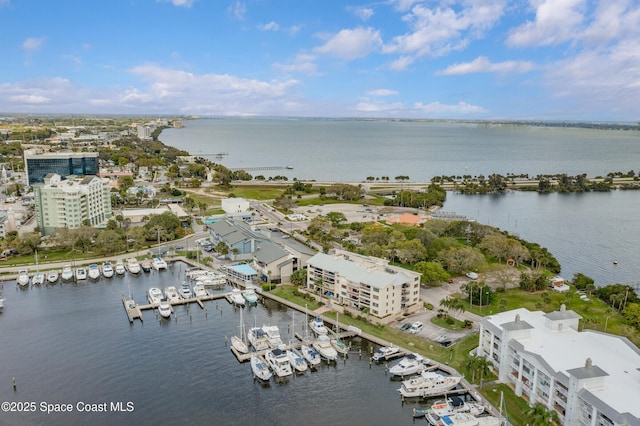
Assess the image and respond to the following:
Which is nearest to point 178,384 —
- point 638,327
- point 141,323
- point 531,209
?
point 141,323

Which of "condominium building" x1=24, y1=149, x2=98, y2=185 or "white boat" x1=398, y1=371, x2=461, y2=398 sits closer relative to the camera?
"white boat" x1=398, y1=371, x2=461, y2=398

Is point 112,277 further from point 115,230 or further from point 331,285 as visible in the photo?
point 331,285

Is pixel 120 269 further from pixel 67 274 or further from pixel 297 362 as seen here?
pixel 297 362

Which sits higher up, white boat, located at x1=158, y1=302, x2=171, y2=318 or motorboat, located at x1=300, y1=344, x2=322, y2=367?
white boat, located at x1=158, y1=302, x2=171, y2=318

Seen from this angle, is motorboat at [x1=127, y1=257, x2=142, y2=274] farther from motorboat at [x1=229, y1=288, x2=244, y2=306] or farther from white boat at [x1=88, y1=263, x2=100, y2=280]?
motorboat at [x1=229, y1=288, x2=244, y2=306]

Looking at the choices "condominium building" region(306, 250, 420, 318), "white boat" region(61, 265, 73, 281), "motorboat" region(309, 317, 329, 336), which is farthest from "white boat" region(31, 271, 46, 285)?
"motorboat" region(309, 317, 329, 336)

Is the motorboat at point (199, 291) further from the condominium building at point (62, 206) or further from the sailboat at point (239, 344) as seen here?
the condominium building at point (62, 206)
